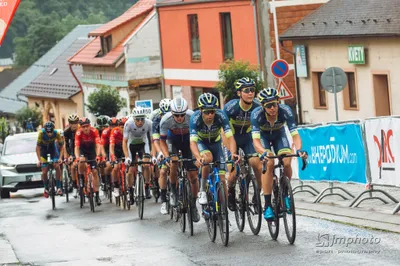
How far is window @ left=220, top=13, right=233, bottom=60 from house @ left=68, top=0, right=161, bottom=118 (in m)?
10.3

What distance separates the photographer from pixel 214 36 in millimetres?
40969

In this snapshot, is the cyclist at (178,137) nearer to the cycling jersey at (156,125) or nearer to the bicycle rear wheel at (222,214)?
the cycling jersey at (156,125)

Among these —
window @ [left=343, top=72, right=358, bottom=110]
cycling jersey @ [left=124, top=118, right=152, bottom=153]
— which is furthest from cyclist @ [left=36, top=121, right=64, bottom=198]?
window @ [left=343, top=72, right=358, bottom=110]

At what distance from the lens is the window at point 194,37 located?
140 ft

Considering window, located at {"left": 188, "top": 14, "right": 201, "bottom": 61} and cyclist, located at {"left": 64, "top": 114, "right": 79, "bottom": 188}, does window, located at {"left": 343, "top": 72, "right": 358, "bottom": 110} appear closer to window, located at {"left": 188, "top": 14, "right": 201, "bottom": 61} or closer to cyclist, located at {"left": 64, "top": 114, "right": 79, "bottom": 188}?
window, located at {"left": 188, "top": 14, "right": 201, "bottom": 61}

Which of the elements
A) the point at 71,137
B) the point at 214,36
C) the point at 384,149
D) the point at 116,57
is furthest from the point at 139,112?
the point at 116,57

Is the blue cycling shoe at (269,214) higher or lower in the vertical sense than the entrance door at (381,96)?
lower

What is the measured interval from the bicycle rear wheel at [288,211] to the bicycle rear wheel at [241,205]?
1066 millimetres

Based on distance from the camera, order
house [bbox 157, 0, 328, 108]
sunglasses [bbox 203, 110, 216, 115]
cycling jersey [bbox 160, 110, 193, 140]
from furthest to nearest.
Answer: house [bbox 157, 0, 328, 108]
cycling jersey [bbox 160, 110, 193, 140]
sunglasses [bbox 203, 110, 216, 115]

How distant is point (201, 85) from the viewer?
4312cm

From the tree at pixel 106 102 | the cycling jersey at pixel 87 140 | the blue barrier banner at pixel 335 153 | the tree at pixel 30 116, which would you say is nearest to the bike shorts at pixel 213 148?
the blue barrier banner at pixel 335 153

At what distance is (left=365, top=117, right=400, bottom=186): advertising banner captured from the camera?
14.9m

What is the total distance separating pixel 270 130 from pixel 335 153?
479 cm

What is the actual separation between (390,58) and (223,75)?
670 centimetres
